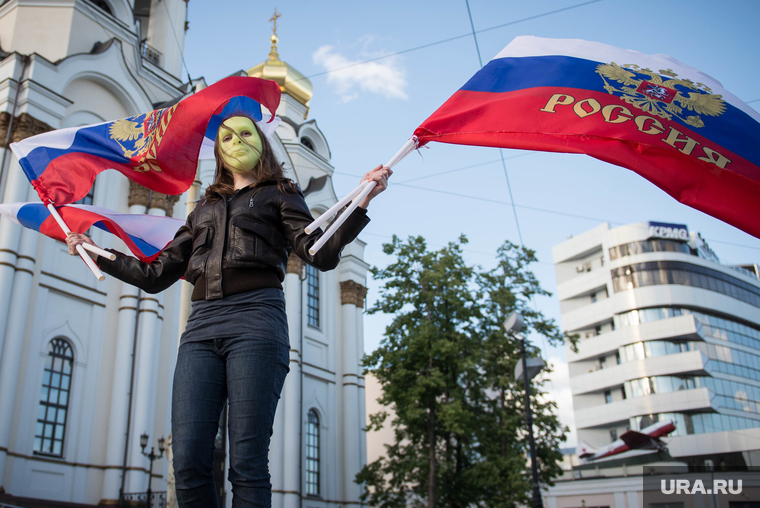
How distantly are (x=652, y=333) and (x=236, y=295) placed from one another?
57.0 metres

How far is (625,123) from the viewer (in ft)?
14.9

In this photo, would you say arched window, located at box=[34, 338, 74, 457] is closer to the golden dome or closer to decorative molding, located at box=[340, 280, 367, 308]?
decorative molding, located at box=[340, 280, 367, 308]

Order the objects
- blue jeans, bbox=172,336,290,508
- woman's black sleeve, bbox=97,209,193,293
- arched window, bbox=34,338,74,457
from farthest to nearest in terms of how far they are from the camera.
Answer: arched window, bbox=34,338,74,457
woman's black sleeve, bbox=97,209,193,293
blue jeans, bbox=172,336,290,508

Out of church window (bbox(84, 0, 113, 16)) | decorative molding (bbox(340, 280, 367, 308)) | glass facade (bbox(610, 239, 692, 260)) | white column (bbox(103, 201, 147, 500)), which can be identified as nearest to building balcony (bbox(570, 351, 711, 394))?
glass facade (bbox(610, 239, 692, 260))

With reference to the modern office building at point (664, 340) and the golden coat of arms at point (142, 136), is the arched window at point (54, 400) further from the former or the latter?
the modern office building at point (664, 340)

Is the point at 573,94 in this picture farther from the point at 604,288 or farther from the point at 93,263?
the point at 604,288

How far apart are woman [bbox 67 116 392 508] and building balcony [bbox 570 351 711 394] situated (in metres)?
55.5

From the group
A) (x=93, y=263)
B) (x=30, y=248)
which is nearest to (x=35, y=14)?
(x=30, y=248)

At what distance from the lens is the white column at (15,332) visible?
651 inches

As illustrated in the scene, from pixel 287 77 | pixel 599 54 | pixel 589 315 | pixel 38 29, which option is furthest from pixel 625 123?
pixel 589 315

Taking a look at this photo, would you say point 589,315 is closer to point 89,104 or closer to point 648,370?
point 648,370

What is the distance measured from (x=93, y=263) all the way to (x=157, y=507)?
59.8 ft

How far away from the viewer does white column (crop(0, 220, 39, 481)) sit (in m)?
16.5

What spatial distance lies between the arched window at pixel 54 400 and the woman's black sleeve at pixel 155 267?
17.0 m
